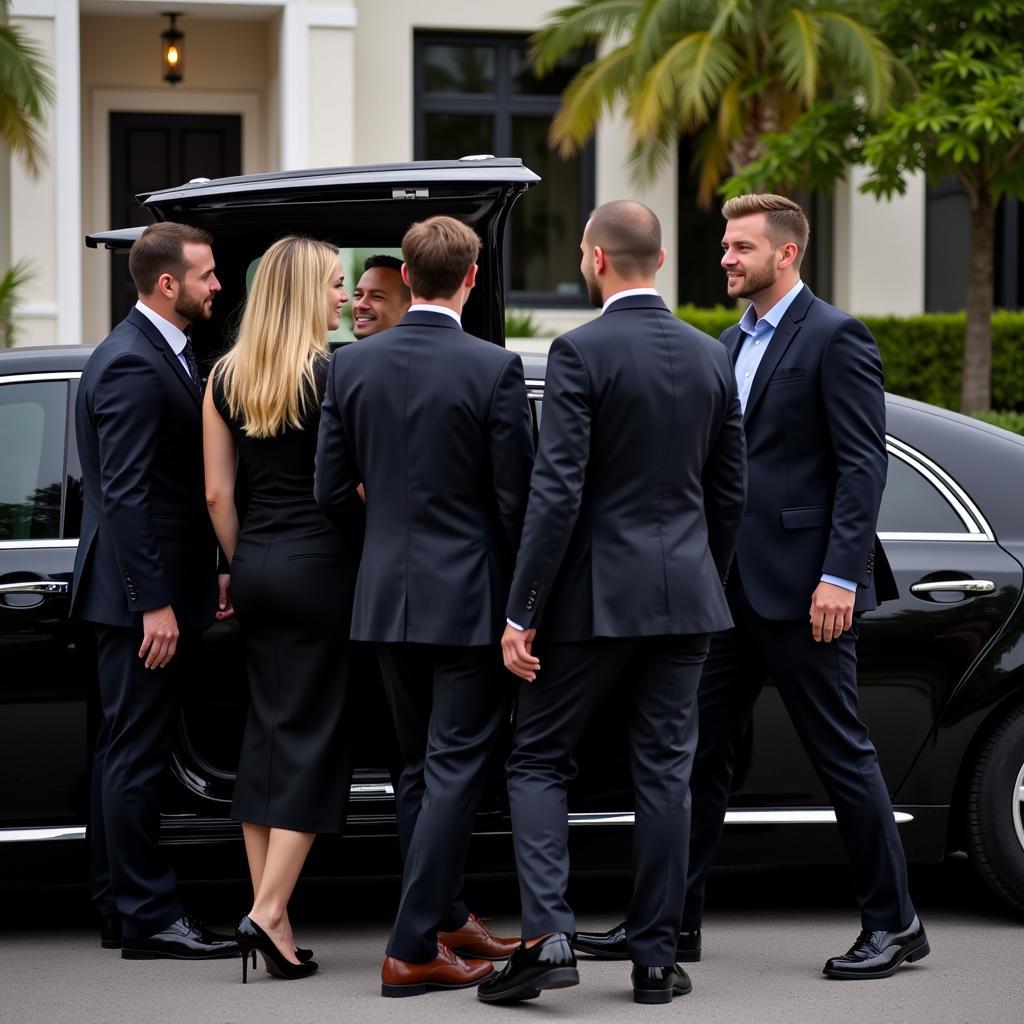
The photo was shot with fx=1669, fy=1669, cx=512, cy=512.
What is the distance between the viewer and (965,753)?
15.6ft

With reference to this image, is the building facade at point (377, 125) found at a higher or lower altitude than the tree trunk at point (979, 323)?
higher

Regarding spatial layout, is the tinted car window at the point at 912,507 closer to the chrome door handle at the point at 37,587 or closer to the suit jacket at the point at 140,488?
the suit jacket at the point at 140,488

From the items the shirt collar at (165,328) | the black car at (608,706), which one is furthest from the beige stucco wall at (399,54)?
the shirt collar at (165,328)

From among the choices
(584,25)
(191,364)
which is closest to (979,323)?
(584,25)

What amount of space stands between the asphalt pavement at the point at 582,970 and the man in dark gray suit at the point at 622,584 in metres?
0.18

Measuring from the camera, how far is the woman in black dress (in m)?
4.28

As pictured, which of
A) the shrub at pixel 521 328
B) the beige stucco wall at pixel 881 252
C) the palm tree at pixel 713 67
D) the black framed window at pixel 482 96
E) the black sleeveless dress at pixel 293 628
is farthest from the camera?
the beige stucco wall at pixel 881 252

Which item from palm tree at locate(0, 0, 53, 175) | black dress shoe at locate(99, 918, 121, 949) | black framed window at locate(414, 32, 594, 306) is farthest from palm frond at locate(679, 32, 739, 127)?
black dress shoe at locate(99, 918, 121, 949)

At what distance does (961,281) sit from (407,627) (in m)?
14.7

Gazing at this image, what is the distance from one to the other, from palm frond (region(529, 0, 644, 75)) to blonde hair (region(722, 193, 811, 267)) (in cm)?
1058

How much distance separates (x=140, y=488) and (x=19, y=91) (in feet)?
29.2

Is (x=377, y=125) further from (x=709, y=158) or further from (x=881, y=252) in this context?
(x=881, y=252)

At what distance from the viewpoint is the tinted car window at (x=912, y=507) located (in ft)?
15.9

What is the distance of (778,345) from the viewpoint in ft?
14.5
